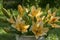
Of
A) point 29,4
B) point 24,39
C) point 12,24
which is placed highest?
point 12,24

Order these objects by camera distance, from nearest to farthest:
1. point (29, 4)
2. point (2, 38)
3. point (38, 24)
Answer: point (38, 24) → point (2, 38) → point (29, 4)

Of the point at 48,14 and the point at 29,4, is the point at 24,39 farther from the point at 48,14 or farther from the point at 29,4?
the point at 29,4

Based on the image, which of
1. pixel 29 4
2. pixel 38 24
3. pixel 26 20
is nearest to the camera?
pixel 38 24

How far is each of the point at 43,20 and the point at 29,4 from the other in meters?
5.84

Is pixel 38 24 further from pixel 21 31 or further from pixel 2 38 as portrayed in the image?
pixel 2 38

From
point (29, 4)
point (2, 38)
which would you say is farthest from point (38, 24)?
point (29, 4)

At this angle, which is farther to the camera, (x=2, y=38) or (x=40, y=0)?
(x=40, y=0)

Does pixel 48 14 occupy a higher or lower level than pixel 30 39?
higher

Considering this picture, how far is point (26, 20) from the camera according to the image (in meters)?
2.97

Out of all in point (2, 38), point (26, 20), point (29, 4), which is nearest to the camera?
point (26, 20)

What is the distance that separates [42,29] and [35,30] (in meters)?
0.08

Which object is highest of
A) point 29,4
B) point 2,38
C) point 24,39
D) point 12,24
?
point 12,24

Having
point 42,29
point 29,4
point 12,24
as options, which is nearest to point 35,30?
point 42,29

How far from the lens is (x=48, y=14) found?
3.01 meters
